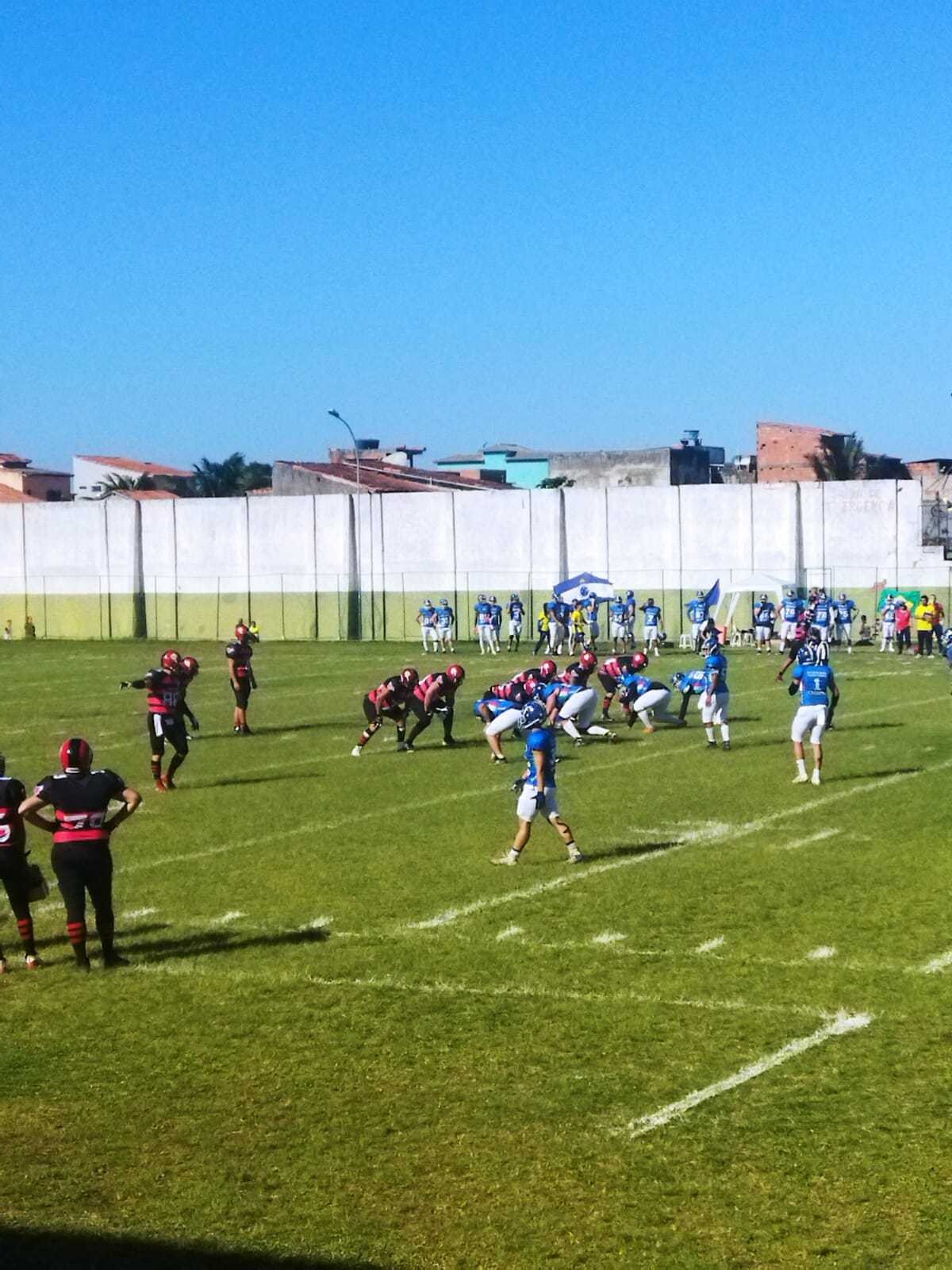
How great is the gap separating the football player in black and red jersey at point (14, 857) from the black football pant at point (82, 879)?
31cm

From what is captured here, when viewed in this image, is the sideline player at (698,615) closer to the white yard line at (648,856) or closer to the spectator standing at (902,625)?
the spectator standing at (902,625)

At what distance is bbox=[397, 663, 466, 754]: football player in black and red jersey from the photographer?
1080 inches

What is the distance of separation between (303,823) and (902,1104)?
11.5 metres

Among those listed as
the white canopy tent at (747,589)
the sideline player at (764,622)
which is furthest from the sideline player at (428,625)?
the sideline player at (764,622)

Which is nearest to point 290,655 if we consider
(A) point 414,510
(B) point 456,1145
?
(A) point 414,510

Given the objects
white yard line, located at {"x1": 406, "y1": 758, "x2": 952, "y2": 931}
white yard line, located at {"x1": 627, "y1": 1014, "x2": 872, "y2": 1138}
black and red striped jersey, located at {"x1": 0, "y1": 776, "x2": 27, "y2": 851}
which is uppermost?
black and red striped jersey, located at {"x1": 0, "y1": 776, "x2": 27, "y2": 851}

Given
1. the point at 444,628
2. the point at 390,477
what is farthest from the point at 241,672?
the point at 390,477

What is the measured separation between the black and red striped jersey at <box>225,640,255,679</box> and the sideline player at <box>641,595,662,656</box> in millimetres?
26690

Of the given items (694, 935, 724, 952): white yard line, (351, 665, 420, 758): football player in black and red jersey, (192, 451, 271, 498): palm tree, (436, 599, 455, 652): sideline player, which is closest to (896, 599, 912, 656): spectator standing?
(436, 599, 455, 652): sideline player

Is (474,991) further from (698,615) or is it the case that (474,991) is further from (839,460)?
(839,460)

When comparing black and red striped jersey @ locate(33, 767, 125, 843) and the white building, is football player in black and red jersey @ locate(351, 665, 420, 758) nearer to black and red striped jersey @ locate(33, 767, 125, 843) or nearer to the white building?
black and red striped jersey @ locate(33, 767, 125, 843)

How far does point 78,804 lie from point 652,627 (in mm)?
43434

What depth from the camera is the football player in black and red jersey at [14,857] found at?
13.2 metres

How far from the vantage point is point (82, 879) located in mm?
13102
